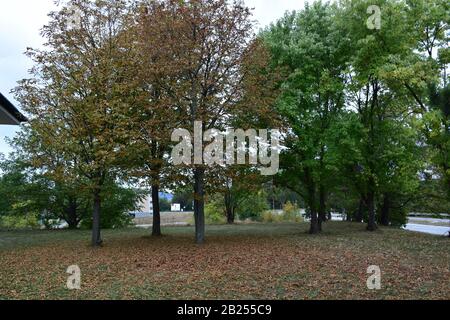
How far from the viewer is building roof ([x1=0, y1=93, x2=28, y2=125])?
1275 cm

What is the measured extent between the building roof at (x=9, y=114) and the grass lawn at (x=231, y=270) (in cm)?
471

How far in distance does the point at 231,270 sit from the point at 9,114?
9.38 metres

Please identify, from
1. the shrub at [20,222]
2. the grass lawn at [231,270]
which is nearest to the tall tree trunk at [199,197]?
the grass lawn at [231,270]

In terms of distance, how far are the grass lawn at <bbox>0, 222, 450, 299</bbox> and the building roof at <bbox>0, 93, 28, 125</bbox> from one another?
4.71 meters

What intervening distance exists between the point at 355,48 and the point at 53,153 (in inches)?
566

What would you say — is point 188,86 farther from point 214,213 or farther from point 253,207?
point 253,207

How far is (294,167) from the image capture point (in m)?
19.5

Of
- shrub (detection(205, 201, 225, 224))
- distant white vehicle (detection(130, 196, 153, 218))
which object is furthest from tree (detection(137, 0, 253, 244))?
shrub (detection(205, 201, 225, 224))

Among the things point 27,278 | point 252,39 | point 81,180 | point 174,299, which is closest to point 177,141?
point 81,180

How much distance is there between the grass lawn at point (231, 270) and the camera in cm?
783

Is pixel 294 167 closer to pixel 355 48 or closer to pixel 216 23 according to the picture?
pixel 355 48

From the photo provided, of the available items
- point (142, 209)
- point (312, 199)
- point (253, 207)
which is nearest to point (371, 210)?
point (312, 199)

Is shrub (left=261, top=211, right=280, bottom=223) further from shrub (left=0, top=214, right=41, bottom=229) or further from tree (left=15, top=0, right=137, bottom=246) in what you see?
tree (left=15, top=0, right=137, bottom=246)

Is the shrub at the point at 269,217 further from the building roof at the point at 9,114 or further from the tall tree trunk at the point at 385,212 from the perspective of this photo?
the building roof at the point at 9,114
